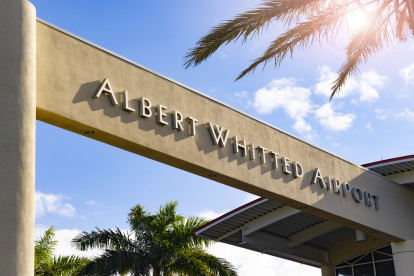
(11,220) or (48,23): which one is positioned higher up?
(48,23)

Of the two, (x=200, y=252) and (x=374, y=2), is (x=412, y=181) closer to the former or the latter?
(x=374, y=2)

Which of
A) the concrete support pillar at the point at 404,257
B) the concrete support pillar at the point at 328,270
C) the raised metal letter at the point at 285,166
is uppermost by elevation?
the raised metal letter at the point at 285,166

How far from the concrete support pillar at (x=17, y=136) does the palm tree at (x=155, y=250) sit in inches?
638

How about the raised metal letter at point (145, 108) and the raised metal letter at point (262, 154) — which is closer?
the raised metal letter at point (145, 108)

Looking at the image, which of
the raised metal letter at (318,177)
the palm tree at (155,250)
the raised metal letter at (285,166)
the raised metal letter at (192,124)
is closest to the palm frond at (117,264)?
the palm tree at (155,250)

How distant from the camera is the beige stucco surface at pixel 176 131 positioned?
10.5m

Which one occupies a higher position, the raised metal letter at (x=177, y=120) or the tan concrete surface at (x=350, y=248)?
the raised metal letter at (x=177, y=120)

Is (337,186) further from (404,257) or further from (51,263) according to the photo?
(51,263)

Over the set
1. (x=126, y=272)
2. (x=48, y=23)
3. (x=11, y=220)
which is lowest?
(x=11, y=220)

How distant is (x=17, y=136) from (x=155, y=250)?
1681 cm

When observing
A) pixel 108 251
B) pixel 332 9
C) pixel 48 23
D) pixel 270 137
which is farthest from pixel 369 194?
pixel 108 251

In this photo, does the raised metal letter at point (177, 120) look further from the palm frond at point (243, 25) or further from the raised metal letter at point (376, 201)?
the raised metal letter at point (376, 201)

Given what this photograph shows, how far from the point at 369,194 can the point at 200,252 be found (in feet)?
33.3

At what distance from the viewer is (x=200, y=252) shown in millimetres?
25656
